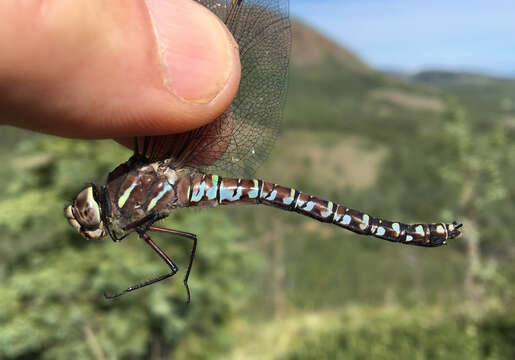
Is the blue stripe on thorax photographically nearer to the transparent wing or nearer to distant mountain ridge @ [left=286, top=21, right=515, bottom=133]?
the transparent wing

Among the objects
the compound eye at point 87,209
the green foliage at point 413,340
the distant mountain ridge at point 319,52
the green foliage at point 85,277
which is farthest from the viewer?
the distant mountain ridge at point 319,52

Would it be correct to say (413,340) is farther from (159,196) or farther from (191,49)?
(191,49)

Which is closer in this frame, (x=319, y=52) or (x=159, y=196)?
(x=159, y=196)

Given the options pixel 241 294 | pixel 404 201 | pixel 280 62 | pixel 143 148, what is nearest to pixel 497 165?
pixel 241 294

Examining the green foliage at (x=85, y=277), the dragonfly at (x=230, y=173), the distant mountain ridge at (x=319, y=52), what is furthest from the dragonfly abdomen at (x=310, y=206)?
the distant mountain ridge at (x=319, y=52)

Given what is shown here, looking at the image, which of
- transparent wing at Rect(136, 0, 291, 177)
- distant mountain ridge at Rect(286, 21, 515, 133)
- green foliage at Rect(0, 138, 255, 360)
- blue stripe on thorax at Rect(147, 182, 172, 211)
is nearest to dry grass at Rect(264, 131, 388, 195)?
distant mountain ridge at Rect(286, 21, 515, 133)

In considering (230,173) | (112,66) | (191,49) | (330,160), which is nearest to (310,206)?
(230,173)

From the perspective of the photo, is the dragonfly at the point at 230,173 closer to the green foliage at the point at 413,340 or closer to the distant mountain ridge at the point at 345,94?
the green foliage at the point at 413,340
